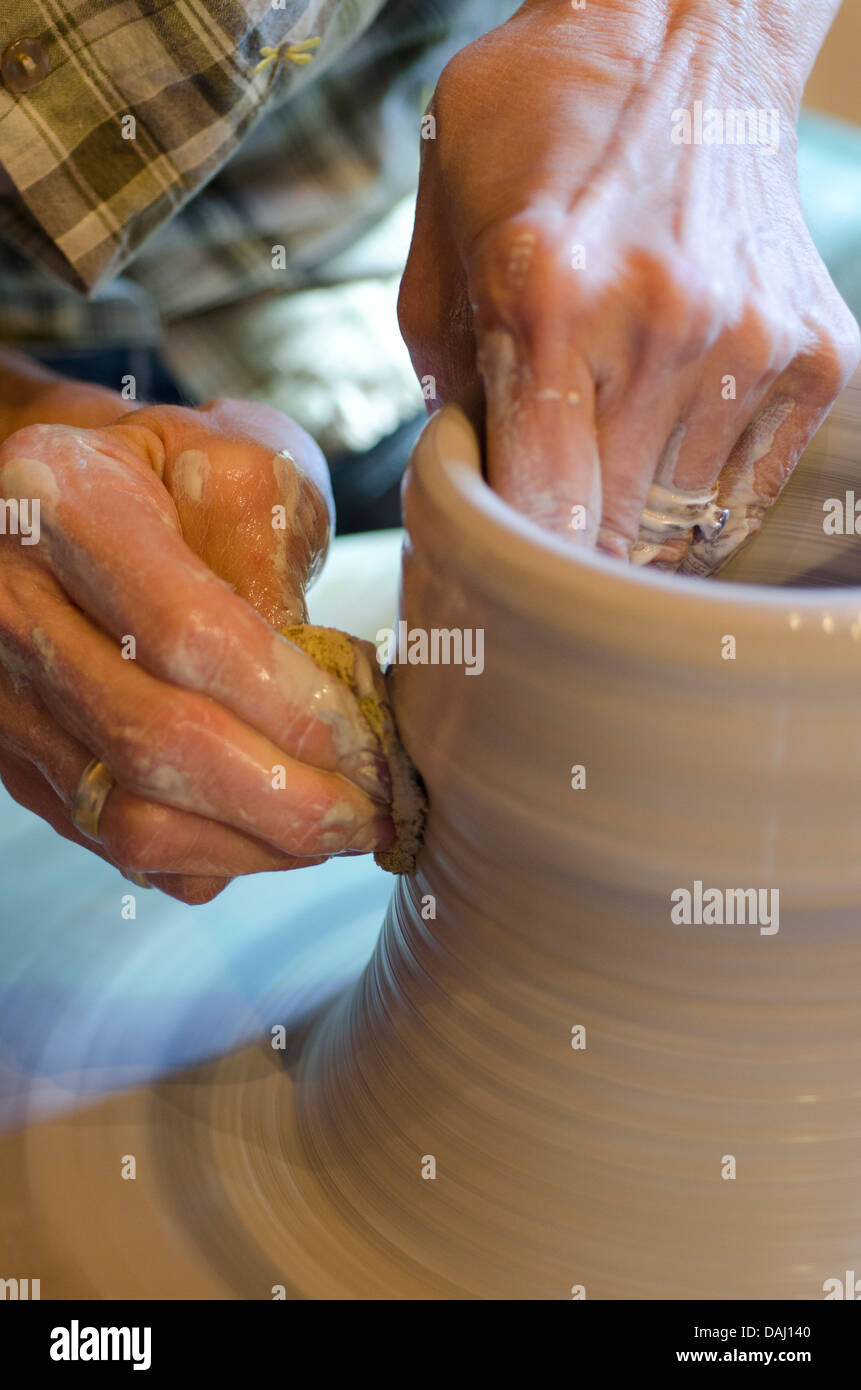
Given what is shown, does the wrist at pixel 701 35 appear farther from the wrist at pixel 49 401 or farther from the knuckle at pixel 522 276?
the wrist at pixel 49 401

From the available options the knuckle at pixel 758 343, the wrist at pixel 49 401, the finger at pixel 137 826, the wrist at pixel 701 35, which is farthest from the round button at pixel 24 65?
the knuckle at pixel 758 343

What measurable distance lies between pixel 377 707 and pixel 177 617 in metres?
0.11

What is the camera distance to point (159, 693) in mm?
670

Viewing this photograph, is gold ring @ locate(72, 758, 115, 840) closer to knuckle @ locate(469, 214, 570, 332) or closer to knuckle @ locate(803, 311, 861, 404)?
knuckle @ locate(469, 214, 570, 332)

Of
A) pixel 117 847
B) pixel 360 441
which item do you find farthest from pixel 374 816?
pixel 360 441

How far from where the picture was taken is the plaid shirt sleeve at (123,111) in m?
0.99

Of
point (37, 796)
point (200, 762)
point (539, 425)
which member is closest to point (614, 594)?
point (539, 425)

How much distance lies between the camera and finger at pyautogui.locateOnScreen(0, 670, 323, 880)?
0.69 m

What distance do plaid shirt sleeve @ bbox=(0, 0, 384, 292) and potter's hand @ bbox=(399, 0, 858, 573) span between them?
263mm

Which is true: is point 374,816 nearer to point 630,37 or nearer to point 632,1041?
point 632,1041

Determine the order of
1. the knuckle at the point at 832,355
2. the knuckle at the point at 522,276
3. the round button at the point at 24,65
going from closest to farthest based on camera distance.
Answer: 1. the knuckle at the point at 522,276
2. the knuckle at the point at 832,355
3. the round button at the point at 24,65

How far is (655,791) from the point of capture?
549 mm

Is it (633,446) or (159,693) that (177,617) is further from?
(633,446)

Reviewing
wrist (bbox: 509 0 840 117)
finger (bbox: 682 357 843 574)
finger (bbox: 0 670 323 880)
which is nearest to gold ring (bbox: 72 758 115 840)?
finger (bbox: 0 670 323 880)
